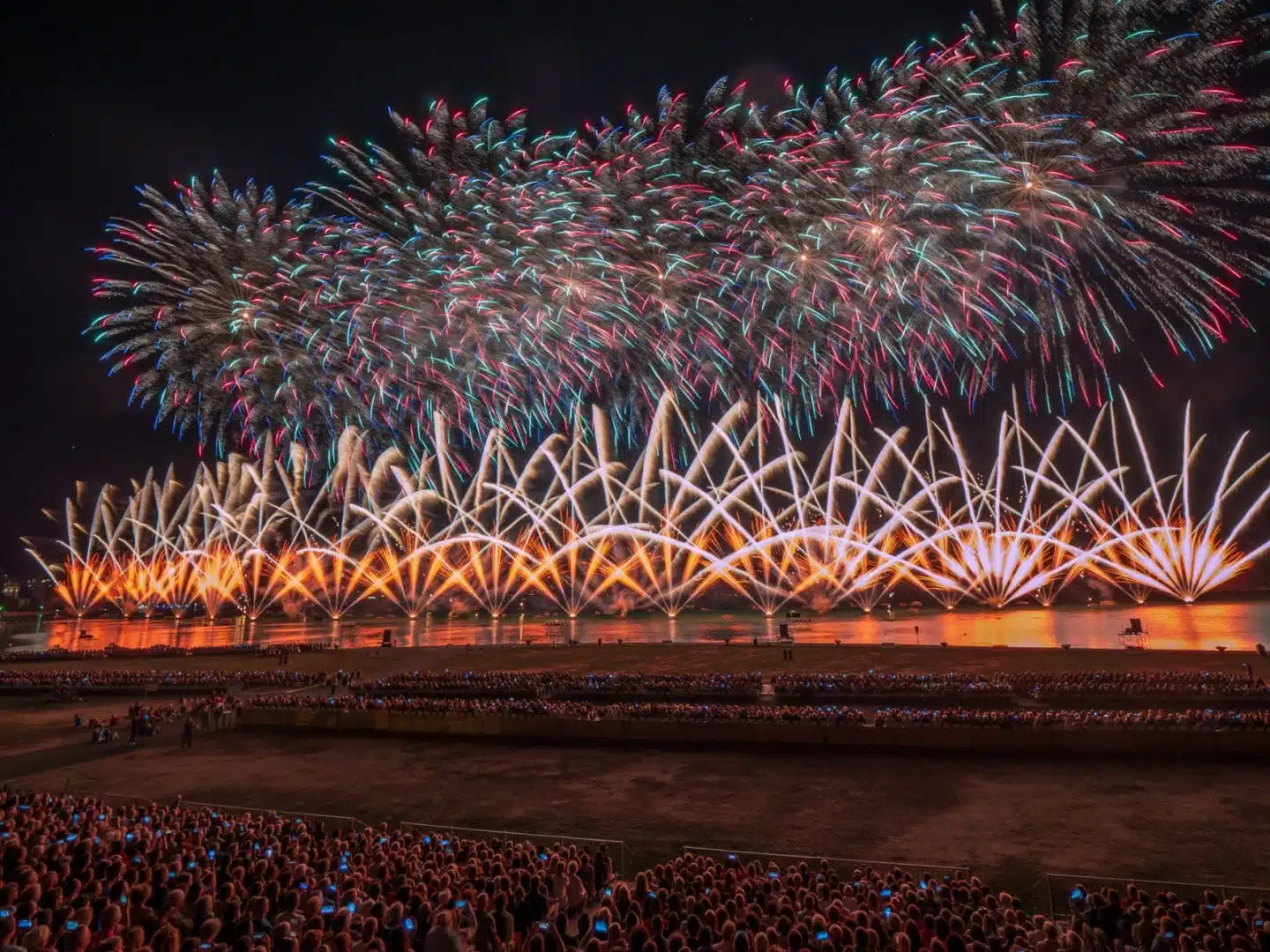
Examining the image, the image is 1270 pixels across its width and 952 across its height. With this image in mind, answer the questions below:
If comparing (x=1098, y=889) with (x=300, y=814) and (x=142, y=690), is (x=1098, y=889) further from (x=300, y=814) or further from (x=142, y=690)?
(x=142, y=690)

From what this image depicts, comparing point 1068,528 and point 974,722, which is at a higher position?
point 1068,528

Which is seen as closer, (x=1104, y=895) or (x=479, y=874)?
(x=1104, y=895)

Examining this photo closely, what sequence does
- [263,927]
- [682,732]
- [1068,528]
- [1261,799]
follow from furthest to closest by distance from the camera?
[1068,528], [682,732], [1261,799], [263,927]

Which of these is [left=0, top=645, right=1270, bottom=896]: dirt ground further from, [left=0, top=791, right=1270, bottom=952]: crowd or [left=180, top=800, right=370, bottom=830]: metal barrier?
[left=0, top=791, right=1270, bottom=952]: crowd

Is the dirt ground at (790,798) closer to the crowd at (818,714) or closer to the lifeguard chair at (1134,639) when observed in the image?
the crowd at (818,714)

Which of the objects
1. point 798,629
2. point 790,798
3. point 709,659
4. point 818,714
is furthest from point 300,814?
point 798,629

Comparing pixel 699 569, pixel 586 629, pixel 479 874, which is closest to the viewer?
pixel 479 874

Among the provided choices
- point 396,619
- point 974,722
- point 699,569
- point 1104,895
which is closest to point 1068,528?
point 699,569

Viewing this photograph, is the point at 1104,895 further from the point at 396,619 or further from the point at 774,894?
the point at 396,619

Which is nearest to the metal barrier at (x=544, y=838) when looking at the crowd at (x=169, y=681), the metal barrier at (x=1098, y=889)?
the metal barrier at (x=1098, y=889)
